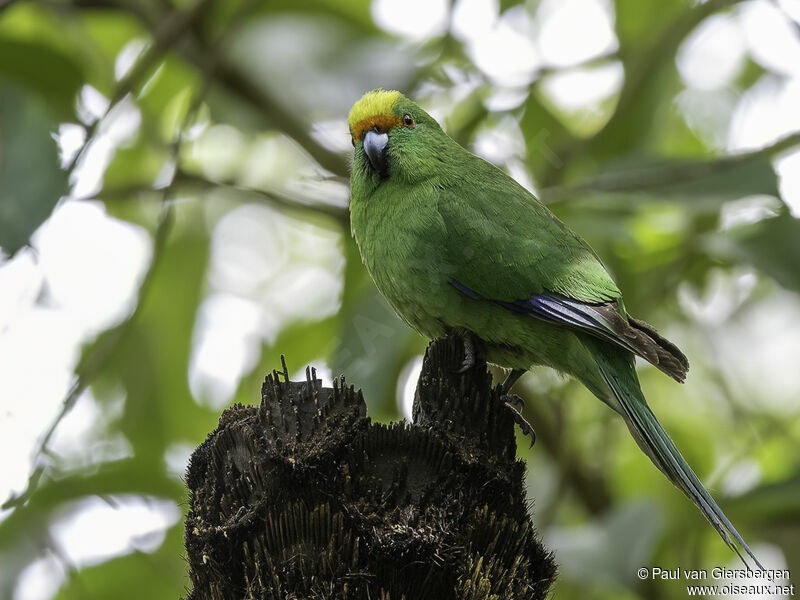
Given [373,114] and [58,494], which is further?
[58,494]

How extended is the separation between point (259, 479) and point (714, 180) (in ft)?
12.7

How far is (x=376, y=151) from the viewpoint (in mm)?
4672

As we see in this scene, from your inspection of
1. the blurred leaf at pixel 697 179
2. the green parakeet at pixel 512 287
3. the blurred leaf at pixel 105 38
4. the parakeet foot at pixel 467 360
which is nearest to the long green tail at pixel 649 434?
the green parakeet at pixel 512 287

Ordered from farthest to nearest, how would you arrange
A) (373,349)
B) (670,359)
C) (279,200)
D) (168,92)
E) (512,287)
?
1. (168,92)
2. (279,200)
3. (373,349)
4. (512,287)
5. (670,359)

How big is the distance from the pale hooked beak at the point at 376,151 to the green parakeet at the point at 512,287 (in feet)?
0.51

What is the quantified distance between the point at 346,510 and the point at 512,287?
6.33 ft

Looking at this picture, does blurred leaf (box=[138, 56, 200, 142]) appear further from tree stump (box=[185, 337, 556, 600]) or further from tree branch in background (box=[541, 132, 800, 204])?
tree stump (box=[185, 337, 556, 600])

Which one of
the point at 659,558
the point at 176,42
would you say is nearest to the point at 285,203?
the point at 176,42

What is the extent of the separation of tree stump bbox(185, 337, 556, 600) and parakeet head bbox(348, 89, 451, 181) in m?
2.27

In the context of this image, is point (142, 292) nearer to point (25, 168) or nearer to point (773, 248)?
point (25, 168)

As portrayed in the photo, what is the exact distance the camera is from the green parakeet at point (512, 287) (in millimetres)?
3904

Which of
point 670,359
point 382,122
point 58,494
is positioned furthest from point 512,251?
point 58,494

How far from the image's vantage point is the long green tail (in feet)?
11.6

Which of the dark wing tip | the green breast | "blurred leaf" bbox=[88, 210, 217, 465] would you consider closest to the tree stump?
the dark wing tip
